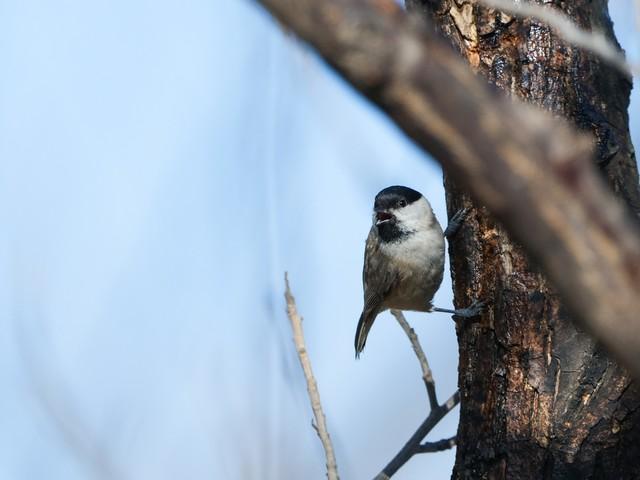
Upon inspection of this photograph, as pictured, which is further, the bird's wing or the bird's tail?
the bird's tail

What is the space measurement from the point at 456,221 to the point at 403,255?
158 cm

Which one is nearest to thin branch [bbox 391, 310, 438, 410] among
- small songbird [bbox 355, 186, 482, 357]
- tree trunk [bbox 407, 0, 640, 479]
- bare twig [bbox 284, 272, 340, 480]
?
tree trunk [bbox 407, 0, 640, 479]

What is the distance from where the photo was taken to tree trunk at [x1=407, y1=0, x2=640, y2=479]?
2984 millimetres

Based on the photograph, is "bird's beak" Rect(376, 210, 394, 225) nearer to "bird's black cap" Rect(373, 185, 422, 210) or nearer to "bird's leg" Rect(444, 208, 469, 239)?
"bird's black cap" Rect(373, 185, 422, 210)

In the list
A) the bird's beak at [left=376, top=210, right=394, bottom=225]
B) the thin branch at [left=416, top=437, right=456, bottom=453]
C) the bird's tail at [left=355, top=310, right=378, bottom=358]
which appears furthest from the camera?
the bird's tail at [left=355, top=310, right=378, bottom=358]

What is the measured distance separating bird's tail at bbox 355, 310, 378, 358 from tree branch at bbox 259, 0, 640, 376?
13.6ft

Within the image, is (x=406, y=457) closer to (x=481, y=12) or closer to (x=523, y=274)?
(x=523, y=274)

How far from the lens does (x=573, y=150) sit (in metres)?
1.21

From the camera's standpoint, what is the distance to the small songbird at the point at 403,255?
4.97 m

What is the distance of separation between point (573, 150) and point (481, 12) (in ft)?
7.54

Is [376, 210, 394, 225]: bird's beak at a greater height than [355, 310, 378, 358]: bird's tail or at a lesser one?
greater

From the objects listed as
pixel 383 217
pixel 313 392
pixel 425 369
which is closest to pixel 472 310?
pixel 425 369

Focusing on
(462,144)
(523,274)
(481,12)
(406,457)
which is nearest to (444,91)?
(462,144)

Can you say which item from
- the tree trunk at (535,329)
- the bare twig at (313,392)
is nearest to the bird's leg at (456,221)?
the tree trunk at (535,329)
